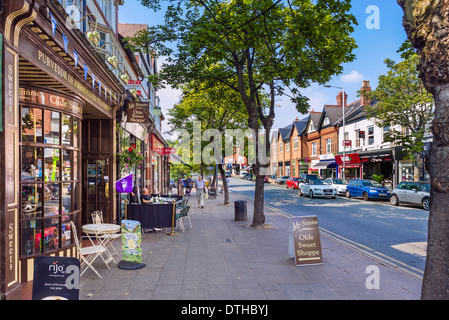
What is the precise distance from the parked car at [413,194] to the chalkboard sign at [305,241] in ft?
43.1

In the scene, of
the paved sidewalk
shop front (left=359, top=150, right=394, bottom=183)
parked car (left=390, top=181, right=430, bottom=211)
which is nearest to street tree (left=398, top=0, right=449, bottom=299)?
the paved sidewalk

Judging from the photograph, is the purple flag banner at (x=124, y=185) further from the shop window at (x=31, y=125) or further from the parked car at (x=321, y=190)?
the parked car at (x=321, y=190)

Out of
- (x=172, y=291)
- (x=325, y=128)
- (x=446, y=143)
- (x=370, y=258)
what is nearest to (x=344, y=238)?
(x=370, y=258)

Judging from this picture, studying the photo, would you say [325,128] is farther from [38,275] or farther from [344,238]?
[38,275]

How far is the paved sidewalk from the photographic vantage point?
518 centimetres

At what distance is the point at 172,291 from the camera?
5.29m

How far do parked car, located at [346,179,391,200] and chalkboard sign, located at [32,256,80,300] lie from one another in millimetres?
22149

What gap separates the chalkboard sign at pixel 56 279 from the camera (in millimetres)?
3852

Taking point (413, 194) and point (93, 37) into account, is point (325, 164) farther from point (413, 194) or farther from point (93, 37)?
point (93, 37)

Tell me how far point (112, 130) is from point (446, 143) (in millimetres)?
9041

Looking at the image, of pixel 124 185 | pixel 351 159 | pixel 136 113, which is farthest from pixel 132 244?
pixel 351 159

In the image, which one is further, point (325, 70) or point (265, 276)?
point (325, 70)

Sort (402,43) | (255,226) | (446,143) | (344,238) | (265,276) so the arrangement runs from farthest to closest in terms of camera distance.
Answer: (255,226) < (344,238) < (402,43) < (265,276) < (446,143)

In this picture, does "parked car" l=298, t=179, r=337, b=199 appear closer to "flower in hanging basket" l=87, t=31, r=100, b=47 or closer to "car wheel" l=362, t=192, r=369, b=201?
"car wheel" l=362, t=192, r=369, b=201
